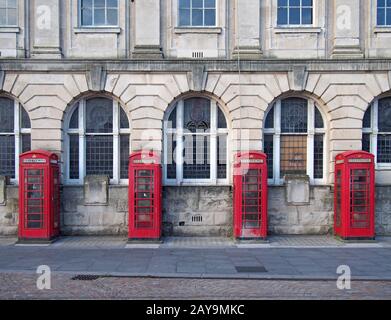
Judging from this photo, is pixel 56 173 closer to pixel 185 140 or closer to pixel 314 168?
pixel 185 140

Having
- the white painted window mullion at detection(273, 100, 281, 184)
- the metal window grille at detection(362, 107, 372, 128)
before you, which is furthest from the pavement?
the metal window grille at detection(362, 107, 372, 128)

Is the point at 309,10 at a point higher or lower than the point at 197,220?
higher

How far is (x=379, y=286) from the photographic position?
28.3 feet

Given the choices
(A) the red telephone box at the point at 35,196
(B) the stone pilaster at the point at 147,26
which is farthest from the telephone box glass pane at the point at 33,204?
(B) the stone pilaster at the point at 147,26

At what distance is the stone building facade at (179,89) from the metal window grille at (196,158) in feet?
0.33

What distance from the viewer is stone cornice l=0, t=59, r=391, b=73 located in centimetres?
1427

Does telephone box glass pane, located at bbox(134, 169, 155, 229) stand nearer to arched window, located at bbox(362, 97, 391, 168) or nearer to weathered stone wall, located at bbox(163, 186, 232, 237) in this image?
weathered stone wall, located at bbox(163, 186, 232, 237)

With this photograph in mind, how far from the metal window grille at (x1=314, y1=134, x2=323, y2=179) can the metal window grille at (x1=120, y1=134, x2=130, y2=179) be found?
6.68m

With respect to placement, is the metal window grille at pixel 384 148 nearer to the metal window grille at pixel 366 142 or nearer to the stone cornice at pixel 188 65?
the metal window grille at pixel 366 142

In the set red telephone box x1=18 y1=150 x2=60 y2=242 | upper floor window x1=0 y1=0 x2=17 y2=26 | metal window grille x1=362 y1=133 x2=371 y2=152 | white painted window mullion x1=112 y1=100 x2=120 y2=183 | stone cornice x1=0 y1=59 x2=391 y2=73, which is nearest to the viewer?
red telephone box x1=18 y1=150 x2=60 y2=242
